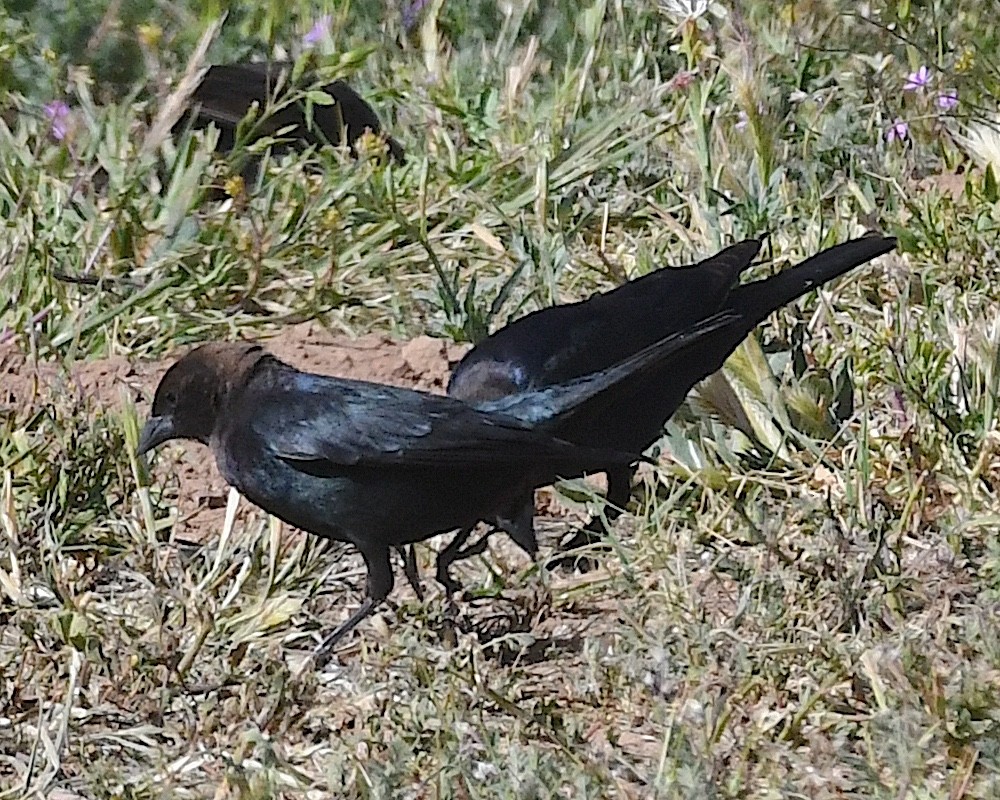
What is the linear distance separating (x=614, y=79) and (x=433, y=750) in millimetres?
3712

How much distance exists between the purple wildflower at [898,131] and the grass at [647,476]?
0.04 meters

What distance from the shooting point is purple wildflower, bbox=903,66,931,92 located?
229 inches

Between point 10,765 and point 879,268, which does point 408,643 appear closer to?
point 10,765

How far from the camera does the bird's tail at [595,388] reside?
377cm

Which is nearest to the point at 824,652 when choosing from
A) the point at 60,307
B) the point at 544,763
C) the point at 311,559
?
the point at 544,763

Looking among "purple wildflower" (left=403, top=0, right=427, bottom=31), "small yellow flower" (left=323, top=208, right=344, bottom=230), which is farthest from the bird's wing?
"purple wildflower" (left=403, top=0, right=427, bottom=31)

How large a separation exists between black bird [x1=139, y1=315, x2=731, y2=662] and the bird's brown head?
0.05 meters

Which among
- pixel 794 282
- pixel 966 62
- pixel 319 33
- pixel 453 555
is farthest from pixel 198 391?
pixel 319 33

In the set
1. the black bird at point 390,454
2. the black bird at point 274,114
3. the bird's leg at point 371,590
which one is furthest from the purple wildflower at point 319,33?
the bird's leg at point 371,590

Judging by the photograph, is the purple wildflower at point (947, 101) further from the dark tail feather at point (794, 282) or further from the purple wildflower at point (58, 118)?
the purple wildflower at point (58, 118)

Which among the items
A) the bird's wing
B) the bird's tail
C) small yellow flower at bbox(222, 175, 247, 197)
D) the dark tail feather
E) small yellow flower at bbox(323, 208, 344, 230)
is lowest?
small yellow flower at bbox(323, 208, 344, 230)

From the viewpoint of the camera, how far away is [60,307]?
4.92 meters

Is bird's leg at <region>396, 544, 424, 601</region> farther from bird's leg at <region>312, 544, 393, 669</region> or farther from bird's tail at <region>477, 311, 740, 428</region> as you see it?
bird's tail at <region>477, 311, 740, 428</region>

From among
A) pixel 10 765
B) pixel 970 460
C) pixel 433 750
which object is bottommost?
pixel 10 765
